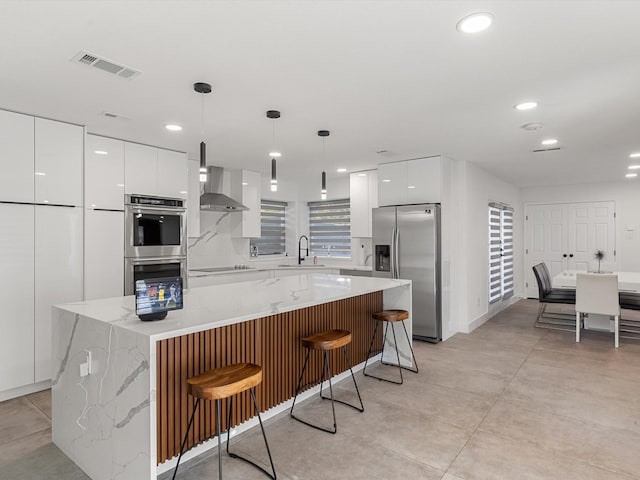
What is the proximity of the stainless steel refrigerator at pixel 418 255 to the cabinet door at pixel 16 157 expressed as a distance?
4.03 meters

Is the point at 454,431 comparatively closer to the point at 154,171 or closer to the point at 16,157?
the point at 154,171

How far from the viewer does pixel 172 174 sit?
4.73m

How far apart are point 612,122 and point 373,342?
3137 millimetres

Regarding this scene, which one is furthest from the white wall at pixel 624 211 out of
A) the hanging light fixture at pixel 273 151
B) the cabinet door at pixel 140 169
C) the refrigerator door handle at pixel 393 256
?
the cabinet door at pixel 140 169

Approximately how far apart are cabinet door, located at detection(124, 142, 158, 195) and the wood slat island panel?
249cm

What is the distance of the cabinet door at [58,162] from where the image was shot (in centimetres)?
350

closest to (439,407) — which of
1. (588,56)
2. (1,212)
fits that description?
(588,56)

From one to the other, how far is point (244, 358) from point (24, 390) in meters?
2.27

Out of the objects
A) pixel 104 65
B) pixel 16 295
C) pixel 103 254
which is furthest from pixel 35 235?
pixel 104 65

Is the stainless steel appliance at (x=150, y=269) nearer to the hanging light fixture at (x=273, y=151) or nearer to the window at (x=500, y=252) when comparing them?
the hanging light fixture at (x=273, y=151)

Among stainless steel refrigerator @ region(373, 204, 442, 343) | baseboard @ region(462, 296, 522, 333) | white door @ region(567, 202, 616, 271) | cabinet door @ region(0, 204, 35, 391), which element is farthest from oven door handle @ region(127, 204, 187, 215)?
white door @ region(567, 202, 616, 271)

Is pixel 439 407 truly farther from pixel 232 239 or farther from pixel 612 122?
pixel 232 239

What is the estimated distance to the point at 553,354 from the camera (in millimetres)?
4559

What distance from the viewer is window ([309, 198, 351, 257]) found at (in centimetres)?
723
